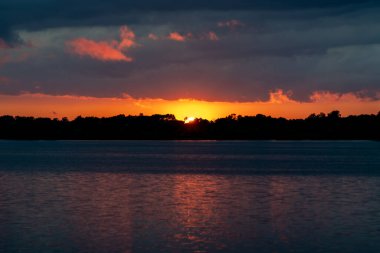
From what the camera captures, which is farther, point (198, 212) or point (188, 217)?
point (198, 212)

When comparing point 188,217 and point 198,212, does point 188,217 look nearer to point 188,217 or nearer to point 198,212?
point 188,217

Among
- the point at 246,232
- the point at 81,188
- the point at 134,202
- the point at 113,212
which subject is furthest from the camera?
the point at 81,188

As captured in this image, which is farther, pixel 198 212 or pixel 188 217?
pixel 198 212

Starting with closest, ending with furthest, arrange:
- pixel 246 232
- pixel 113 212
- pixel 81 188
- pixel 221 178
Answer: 1. pixel 246 232
2. pixel 113 212
3. pixel 81 188
4. pixel 221 178

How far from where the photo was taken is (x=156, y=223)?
153 ft

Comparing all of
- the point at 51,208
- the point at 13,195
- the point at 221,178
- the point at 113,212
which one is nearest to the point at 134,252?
the point at 113,212

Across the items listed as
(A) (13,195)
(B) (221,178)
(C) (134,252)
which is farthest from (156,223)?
(B) (221,178)

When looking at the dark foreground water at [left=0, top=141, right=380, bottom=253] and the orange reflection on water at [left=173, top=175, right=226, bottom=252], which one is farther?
the orange reflection on water at [left=173, top=175, right=226, bottom=252]

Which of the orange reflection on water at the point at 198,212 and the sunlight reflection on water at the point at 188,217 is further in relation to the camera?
the orange reflection on water at the point at 198,212

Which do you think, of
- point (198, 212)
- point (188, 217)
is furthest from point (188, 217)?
point (198, 212)

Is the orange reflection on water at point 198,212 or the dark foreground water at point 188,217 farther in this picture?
the orange reflection on water at point 198,212

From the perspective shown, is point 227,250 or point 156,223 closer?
point 227,250

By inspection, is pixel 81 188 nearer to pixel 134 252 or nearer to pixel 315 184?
pixel 315 184

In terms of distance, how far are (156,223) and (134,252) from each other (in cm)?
1049
